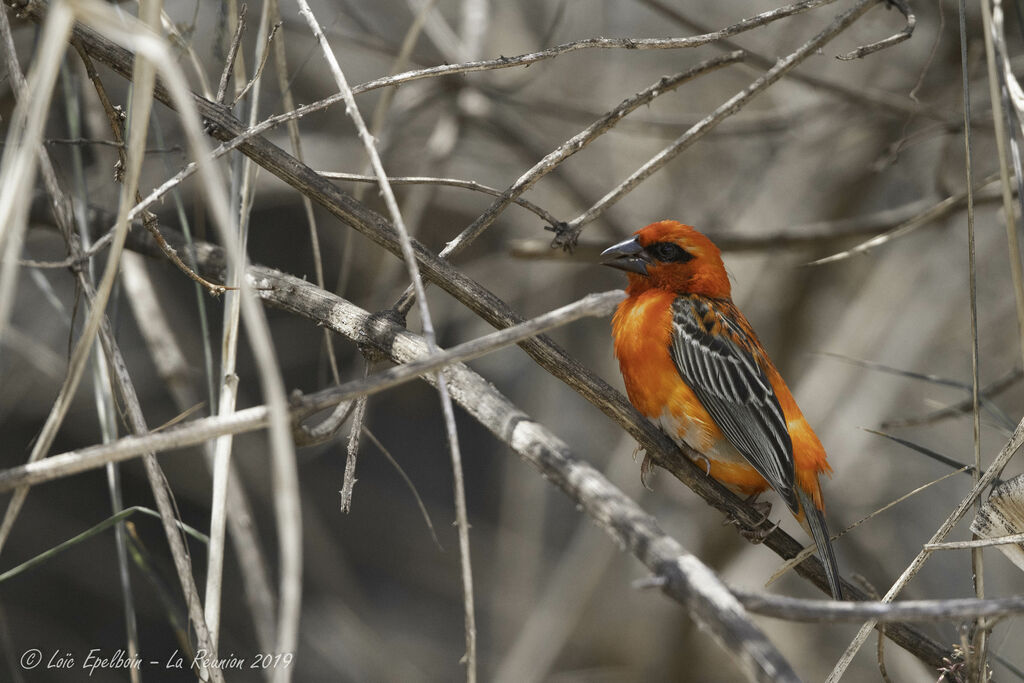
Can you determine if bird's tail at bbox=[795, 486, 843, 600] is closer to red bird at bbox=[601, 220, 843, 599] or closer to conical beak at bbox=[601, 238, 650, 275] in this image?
red bird at bbox=[601, 220, 843, 599]

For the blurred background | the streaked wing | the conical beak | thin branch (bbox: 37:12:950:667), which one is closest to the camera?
thin branch (bbox: 37:12:950:667)

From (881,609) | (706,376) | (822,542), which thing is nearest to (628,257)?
(706,376)

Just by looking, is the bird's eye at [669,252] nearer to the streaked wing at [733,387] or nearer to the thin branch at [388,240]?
the streaked wing at [733,387]

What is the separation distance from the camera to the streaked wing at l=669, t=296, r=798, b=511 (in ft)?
10.6

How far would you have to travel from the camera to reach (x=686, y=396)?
11.2 ft

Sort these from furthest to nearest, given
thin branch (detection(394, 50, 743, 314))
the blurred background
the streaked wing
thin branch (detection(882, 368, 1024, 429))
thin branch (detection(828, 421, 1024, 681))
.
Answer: the blurred background
the streaked wing
thin branch (detection(882, 368, 1024, 429))
thin branch (detection(394, 50, 743, 314))
thin branch (detection(828, 421, 1024, 681))

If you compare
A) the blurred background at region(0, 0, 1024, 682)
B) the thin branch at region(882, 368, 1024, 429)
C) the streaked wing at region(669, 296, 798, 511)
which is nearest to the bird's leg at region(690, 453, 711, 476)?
the streaked wing at region(669, 296, 798, 511)

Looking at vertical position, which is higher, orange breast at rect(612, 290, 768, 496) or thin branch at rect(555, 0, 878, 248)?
thin branch at rect(555, 0, 878, 248)

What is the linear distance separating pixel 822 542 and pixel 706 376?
0.84 metres

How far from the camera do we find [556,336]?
267 inches

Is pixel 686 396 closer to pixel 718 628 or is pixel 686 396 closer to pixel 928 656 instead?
pixel 928 656

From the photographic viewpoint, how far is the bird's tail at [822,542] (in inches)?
99.0

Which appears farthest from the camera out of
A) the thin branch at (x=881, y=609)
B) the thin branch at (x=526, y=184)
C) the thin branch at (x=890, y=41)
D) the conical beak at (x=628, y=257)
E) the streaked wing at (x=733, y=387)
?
the conical beak at (x=628, y=257)

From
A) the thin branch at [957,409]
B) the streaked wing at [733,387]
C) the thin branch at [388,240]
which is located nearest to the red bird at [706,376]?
the streaked wing at [733,387]
